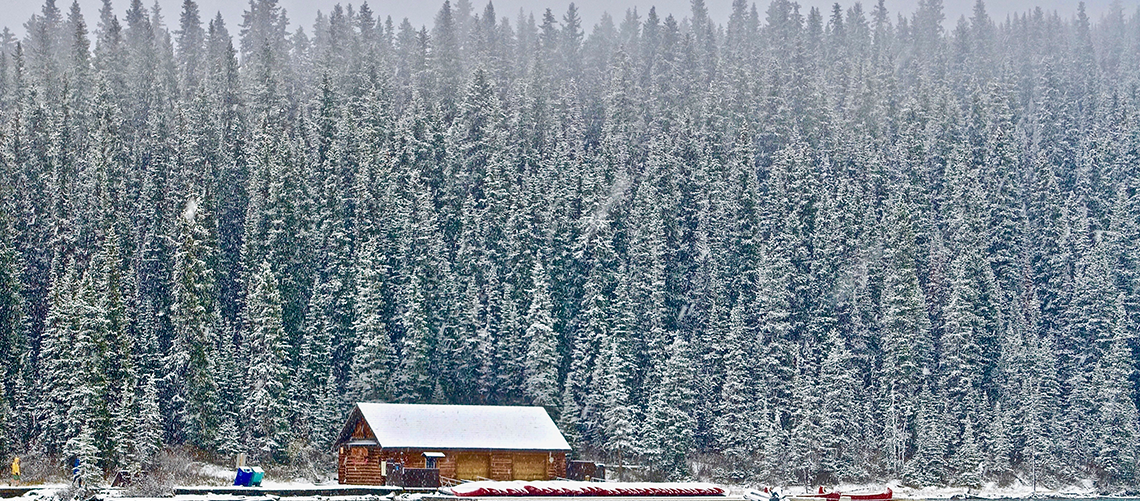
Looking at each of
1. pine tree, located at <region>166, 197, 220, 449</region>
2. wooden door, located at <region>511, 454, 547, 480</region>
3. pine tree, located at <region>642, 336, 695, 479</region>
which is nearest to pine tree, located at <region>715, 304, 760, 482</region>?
pine tree, located at <region>642, 336, 695, 479</region>

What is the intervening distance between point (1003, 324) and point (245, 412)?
6064cm

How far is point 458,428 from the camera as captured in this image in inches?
2714

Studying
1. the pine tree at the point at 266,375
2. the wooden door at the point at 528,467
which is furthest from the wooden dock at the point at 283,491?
the pine tree at the point at 266,375

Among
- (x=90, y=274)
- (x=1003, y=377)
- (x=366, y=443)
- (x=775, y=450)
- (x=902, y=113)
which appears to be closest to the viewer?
(x=366, y=443)

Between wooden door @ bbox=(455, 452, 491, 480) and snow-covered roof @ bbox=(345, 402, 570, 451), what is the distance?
61cm

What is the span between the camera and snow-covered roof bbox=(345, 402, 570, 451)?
6700 centimetres

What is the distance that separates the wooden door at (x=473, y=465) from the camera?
67.2 meters

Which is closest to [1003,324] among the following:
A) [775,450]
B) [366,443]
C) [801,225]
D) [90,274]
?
[801,225]

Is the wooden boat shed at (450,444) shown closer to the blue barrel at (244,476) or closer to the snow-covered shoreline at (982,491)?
the blue barrel at (244,476)

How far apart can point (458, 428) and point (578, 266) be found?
34864 millimetres

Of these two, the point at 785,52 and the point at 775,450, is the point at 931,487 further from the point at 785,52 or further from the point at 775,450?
the point at 785,52

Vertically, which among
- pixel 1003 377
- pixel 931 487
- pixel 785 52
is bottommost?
pixel 931 487

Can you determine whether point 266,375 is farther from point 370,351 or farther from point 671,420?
point 671,420

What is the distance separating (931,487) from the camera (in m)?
88.4
